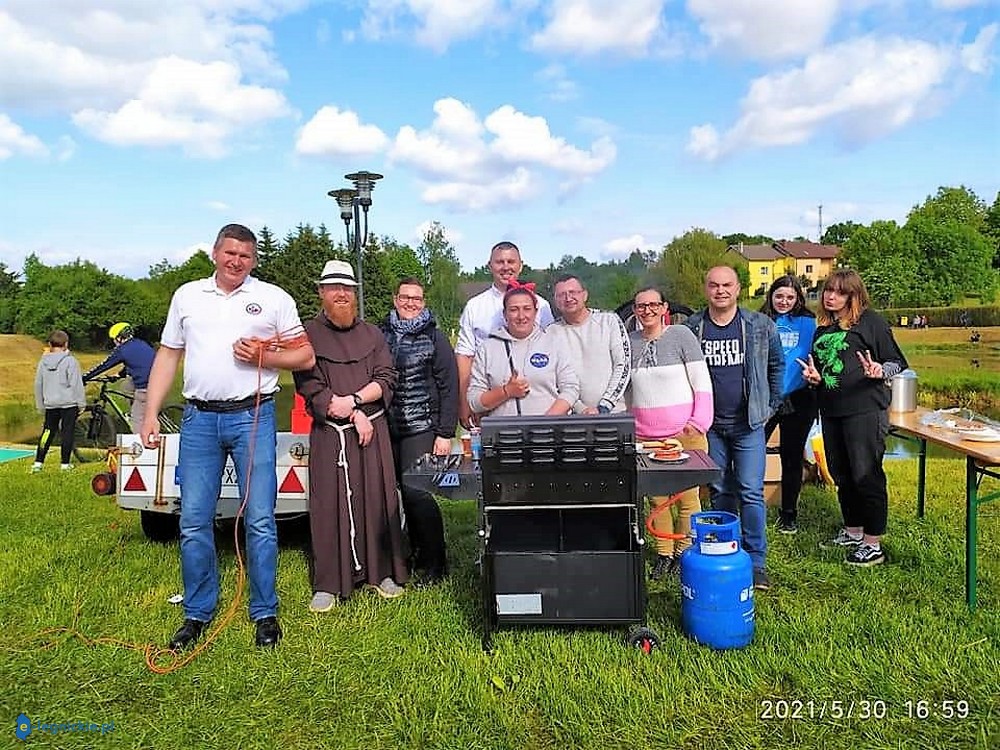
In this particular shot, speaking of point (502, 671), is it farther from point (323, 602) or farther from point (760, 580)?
point (760, 580)

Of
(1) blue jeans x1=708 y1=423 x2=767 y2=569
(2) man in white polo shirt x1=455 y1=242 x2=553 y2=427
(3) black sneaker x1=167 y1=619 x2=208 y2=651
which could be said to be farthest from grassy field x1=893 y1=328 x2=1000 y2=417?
(3) black sneaker x1=167 y1=619 x2=208 y2=651

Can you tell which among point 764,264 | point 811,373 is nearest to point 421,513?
point 811,373

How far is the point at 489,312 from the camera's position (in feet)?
14.9

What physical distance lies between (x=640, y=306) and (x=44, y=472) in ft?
24.8

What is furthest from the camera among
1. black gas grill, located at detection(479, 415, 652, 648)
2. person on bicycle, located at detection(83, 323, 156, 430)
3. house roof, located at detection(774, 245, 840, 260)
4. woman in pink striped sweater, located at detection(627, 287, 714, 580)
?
house roof, located at detection(774, 245, 840, 260)

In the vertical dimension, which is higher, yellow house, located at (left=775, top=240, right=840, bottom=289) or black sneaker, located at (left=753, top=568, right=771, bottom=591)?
yellow house, located at (left=775, top=240, right=840, bottom=289)

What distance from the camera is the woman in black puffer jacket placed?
414 cm

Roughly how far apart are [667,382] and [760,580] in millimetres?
1187

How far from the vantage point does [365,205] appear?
424 inches

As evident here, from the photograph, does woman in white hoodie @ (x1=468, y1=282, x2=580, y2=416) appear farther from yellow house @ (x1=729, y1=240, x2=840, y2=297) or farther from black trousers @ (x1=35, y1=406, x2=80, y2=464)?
yellow house @ (x1=729, y1=240, x2=840, y2=297)

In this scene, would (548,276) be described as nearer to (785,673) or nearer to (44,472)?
(785,673)

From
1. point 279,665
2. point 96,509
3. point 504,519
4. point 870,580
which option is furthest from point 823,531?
point 96,509

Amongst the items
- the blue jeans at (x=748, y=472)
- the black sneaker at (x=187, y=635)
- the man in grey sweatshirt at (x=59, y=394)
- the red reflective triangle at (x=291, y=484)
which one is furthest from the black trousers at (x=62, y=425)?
the blue jeans at (x=748, y=472)

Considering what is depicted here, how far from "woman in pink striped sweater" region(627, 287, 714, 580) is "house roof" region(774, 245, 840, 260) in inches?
3116
